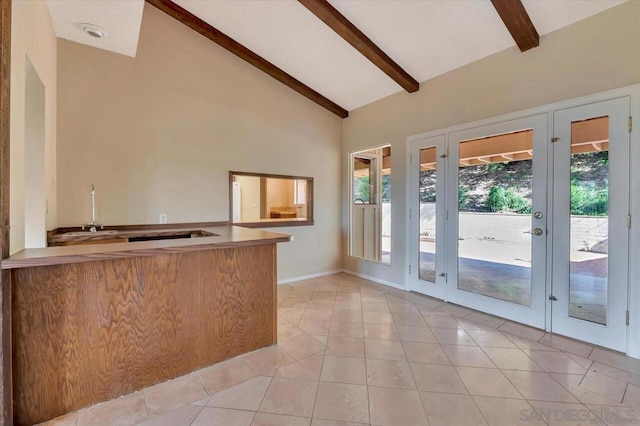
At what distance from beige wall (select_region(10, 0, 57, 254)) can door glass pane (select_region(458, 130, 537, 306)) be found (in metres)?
3.76

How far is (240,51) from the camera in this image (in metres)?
3.85

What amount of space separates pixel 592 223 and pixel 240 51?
4.28 m

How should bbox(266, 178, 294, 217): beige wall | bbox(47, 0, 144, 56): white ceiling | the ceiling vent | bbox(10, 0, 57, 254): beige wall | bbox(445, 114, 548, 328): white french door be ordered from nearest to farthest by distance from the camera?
bbox(10, 0, 57, 254): beige wall → bbox(47, 0, 144, 56): white ceiling → the ceiling vent → bbox(445, 114, 548, 328): white french door → bbox(266, 178, 294, 217): beige wall

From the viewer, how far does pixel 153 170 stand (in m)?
3.39

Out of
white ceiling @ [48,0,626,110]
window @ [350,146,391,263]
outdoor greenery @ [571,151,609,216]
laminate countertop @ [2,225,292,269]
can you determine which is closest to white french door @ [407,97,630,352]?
outdoor greenery @ [571,151,609,216]

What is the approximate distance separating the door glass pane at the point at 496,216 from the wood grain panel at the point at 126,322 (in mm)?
2363

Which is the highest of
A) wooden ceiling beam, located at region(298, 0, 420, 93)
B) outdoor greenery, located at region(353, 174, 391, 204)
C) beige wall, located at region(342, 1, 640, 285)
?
wooden ceiling beam, located at region(298, 0, 420, 93)

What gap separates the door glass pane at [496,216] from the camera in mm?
2949

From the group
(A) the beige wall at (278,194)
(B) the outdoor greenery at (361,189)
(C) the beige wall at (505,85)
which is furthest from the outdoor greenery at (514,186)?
(A) the beige wall at (278,194)

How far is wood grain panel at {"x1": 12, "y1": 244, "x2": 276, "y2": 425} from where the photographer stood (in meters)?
1.60

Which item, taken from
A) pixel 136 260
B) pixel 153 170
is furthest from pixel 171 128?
pixel 136 260

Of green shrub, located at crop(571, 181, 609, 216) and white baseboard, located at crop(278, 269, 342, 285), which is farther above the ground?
green shrub, located at crop(571, 181, 609, 216)

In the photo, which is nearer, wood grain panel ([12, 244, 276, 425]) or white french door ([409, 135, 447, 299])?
wood grain panel ([12, 244, 276, 425])

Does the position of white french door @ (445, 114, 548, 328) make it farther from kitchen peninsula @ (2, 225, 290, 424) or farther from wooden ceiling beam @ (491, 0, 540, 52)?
kitchen peninsula @ (2, 225, 290, 424)
